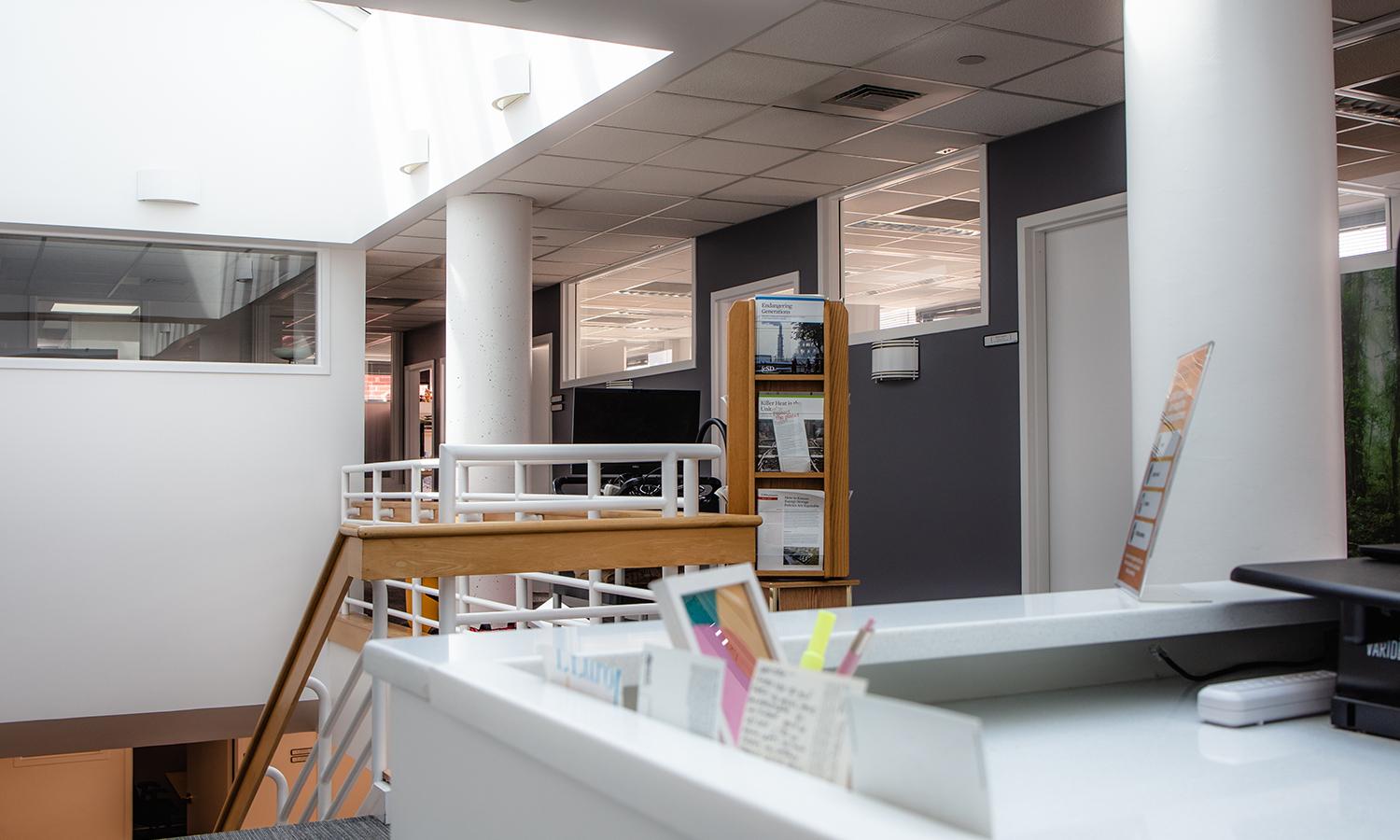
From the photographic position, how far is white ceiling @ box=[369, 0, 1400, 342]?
464 cm

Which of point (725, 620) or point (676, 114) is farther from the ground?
point (676, 114)

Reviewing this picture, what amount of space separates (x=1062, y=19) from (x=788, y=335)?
1543 mm

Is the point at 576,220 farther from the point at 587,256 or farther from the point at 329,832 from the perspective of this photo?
the point at 329,832

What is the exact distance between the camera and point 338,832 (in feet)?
11.1

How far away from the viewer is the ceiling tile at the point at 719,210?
7.73 meters

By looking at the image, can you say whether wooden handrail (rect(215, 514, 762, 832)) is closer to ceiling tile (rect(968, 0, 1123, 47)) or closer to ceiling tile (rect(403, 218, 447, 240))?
ceiling tile (rect(968, 0, 1123, 47))

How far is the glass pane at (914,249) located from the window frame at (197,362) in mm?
3956

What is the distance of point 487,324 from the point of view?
24.2 ft

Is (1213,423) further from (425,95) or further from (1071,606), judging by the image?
(425,95)

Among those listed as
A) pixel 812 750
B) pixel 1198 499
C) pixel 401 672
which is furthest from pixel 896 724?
pixel 1198 499

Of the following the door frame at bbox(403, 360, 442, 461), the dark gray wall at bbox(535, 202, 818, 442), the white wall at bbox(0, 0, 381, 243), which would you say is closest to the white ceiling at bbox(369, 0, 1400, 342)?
the dark gray wall at bbox(535, 202, 818, 442)

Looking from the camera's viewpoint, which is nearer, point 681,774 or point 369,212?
point 681,774

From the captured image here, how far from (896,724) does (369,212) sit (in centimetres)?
860

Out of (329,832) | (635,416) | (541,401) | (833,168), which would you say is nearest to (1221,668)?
(329,832)
